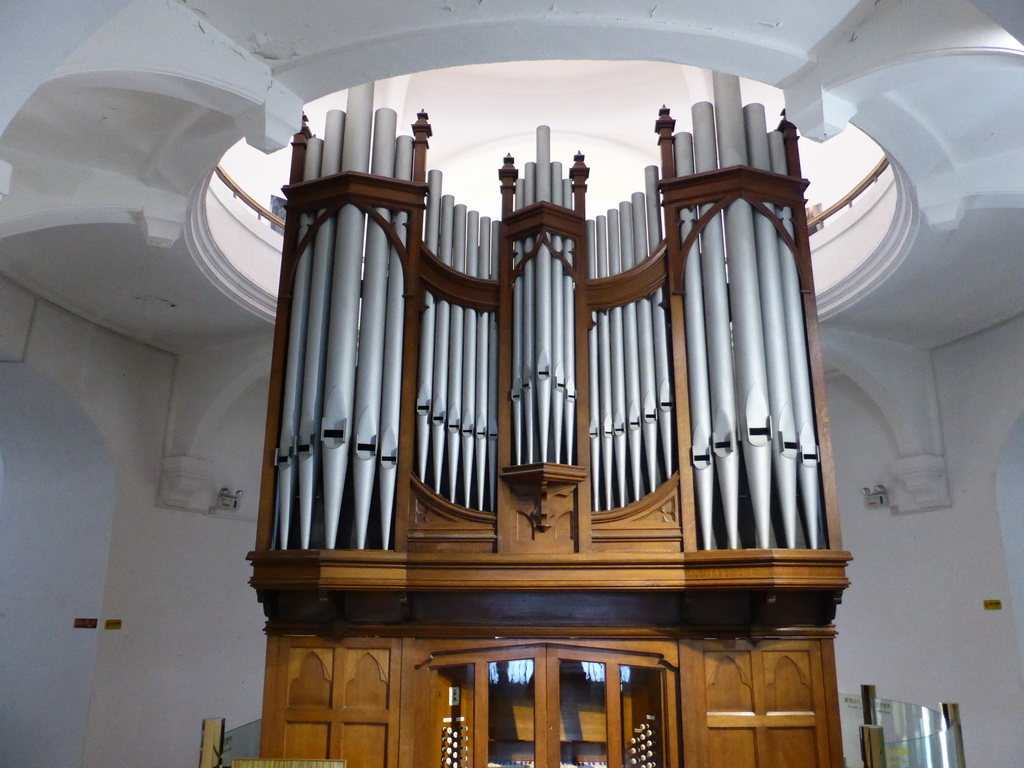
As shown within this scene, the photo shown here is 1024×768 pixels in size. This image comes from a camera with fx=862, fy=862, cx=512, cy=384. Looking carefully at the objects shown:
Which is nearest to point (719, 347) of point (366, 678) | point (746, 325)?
point (746, 325)

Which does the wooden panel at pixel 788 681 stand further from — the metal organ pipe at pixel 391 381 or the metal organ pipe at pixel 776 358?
the metal organ pipe at pixel 391 381

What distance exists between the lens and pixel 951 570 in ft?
24.8

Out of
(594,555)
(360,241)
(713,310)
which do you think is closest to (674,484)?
(594,555)

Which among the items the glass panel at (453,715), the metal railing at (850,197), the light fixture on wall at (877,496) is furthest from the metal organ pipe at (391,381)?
the light fixture on wall at (877,496)

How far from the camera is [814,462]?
16.2 feet

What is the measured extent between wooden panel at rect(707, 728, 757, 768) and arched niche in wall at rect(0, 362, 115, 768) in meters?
5.32

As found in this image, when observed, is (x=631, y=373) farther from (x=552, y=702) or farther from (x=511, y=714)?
(x=511, y=714)

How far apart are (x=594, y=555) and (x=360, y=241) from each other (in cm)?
247

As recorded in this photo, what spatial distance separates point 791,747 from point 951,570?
3.64 m

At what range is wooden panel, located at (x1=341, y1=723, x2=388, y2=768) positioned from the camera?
16.0 ft

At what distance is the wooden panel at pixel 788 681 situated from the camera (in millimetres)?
4828

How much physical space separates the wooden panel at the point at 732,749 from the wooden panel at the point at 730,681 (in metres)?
0.12

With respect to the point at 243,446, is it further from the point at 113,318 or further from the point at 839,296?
the point at 839,296

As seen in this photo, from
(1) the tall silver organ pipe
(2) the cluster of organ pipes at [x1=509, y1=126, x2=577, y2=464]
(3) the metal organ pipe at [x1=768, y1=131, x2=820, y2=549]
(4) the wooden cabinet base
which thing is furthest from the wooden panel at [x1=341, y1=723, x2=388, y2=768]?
(3) the metal organ pipe at [x1=768, y1=131, x2=820, y2=549]
